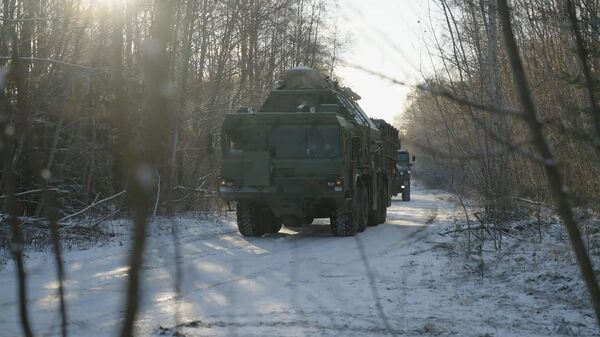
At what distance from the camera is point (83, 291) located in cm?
731

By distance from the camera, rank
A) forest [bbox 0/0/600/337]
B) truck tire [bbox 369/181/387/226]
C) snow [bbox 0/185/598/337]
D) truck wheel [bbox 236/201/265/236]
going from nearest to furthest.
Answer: forest [bbox 0/0/600/337], snow [bbox 0/185/598/337], truck wheel [bbox 236/201/265/236], truck tire [bbox 369/181/387/226]

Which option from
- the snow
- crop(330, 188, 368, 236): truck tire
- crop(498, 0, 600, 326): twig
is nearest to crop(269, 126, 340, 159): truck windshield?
crop(330, 188, 368, 236): truck tire

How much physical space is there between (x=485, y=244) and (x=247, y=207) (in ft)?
16.8

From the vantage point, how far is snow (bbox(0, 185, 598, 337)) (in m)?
5.39

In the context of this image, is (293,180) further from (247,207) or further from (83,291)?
(83,291)

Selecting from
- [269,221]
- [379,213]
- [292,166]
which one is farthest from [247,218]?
[379,213]

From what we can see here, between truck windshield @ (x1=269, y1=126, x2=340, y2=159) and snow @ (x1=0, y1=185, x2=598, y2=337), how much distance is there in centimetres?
253

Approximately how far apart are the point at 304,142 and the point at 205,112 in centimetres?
725

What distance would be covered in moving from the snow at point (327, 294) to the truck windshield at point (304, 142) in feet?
8.31

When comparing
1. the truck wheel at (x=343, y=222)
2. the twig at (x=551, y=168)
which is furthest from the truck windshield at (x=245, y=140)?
the twig at (x=551, y=168)

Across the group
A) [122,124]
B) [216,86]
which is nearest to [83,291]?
[122,124]

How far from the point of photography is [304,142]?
43.1ft

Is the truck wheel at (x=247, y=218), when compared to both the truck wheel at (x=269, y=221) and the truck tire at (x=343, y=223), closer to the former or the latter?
the truck wheel at (x=269, y=221)

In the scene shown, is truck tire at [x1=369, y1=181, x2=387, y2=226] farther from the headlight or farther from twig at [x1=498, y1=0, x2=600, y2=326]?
twig at [x1=498, y1=0, x2=600, y2=326]
